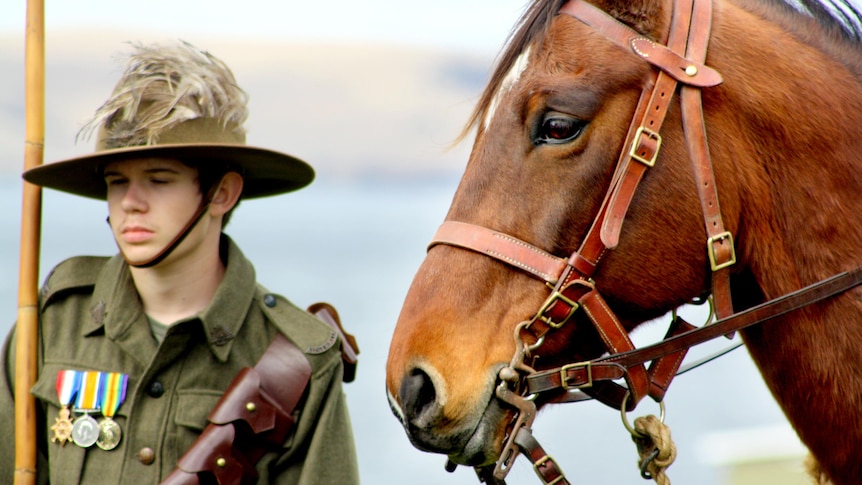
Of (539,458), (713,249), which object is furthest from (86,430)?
(713,249)

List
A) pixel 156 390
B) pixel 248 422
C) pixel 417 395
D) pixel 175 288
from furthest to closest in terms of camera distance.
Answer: pixel 175 288, pixel 156 390, pixel 248 422, pixel 417 395

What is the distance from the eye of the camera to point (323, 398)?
9.36ft

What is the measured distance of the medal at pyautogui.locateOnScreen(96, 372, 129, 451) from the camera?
2.79m

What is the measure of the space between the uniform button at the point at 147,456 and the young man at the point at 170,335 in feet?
0.04

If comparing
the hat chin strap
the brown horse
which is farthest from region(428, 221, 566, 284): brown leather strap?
the hat chin strap

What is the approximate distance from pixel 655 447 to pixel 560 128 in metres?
0.79

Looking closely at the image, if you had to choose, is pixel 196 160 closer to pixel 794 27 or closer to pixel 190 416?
pixel 190 416

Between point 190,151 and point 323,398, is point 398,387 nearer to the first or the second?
point 323,398

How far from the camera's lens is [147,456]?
275 centimetres

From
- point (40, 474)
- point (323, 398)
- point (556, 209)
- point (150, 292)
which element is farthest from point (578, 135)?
point (40, 474)

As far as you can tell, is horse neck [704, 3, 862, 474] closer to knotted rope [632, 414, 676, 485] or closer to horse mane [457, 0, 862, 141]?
horse mane [457, 0, 862, 141]

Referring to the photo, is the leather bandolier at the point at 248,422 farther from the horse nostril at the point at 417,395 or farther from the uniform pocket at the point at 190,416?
the horse nostril at the point at 417,395

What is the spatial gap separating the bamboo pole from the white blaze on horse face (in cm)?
140

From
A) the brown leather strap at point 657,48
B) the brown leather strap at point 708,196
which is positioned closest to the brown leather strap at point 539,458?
the brown leather strap at point 708,196
